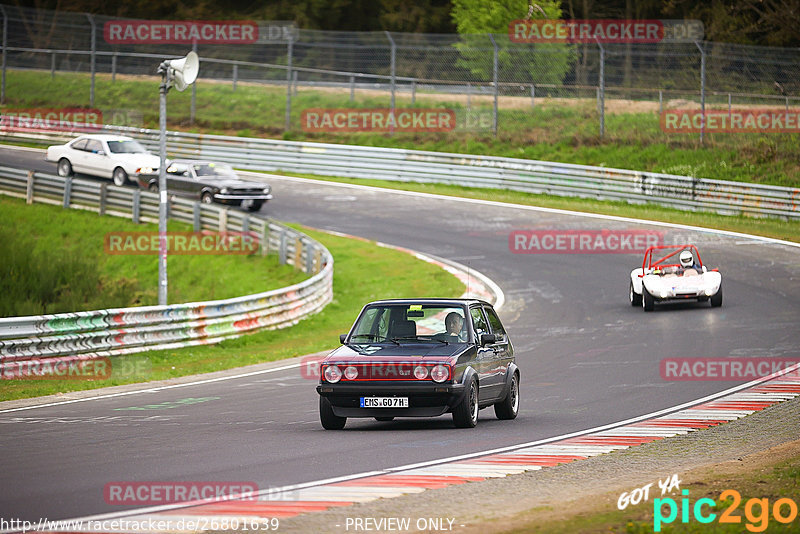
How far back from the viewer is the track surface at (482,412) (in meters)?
9.14

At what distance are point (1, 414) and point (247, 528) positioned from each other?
24.3 ft

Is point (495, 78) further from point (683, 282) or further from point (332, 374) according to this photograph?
point (332, 374)

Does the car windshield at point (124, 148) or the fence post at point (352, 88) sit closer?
the car windshield at point (124, 148)

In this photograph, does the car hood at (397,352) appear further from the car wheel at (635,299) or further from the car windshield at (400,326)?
the car wheel at (635,299)

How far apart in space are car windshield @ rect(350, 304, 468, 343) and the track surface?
0.96 m

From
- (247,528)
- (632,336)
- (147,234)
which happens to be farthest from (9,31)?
(247,528)

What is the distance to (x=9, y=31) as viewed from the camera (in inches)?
1885

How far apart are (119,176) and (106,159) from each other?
30.8 inches

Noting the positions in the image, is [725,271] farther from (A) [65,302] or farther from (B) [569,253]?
(A) [65,302]

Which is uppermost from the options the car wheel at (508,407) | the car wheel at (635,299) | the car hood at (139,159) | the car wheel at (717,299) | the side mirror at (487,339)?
the car hood at (139,159)

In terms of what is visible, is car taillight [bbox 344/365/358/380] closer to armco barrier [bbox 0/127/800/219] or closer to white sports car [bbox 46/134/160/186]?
armco barrier [bbox 0/127/800/219]

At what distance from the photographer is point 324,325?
23.2 metres

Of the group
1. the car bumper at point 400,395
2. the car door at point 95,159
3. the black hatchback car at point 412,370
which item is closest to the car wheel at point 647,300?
the black hatchback car at point 412,370

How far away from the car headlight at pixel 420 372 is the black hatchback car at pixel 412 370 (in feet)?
0.03
